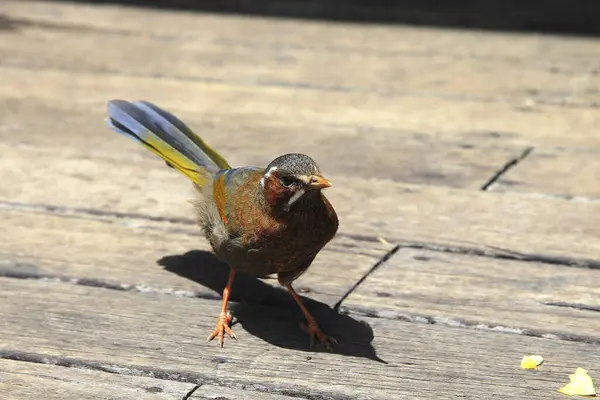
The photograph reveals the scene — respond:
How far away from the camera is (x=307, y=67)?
18.0 ft

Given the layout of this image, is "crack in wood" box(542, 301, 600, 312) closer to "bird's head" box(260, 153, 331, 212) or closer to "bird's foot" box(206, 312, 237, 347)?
"bird's head" box(260, 153, 331, 212)

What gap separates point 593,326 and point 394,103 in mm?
2206

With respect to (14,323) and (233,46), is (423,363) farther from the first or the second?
(233,46)

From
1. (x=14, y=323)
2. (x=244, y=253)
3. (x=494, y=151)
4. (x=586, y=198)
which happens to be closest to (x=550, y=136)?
(x=494, y=151)

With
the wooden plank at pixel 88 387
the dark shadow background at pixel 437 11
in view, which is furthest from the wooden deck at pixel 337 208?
the dark shadow background at pixel 437 11

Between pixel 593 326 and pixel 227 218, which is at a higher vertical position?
pixel 227 218

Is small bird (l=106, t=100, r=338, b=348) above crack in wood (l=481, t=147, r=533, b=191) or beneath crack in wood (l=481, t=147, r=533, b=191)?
above

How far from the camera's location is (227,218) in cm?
303

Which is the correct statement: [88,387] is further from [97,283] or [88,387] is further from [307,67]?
[307,67]

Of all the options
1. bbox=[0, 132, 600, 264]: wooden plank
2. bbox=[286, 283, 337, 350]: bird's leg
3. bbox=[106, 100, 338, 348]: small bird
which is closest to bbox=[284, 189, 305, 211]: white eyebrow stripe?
bbox=[106, 100, 338, 348]: small bird

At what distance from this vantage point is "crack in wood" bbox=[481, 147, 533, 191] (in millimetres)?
3988

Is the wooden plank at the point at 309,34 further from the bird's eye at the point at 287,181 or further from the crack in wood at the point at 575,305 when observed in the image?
the bird's eye at the point at 287,181

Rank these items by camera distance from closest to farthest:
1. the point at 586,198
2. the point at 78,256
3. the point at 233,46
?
the point at 78,256, the point at 586,198, the point at 233,46

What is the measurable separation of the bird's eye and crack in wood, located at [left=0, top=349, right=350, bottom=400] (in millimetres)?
529
